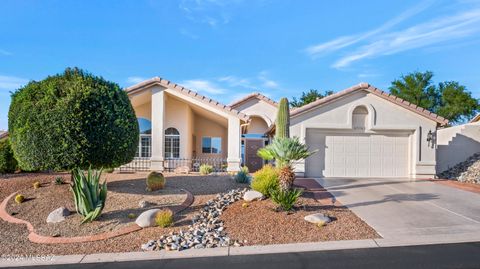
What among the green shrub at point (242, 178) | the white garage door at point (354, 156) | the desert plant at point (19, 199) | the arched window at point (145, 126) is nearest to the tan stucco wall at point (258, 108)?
the arched window at point (145, 126)

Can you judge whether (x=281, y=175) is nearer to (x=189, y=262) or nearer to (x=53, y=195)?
(x=189, y=262)

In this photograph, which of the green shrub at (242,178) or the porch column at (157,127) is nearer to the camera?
the green shrub at (242,178)

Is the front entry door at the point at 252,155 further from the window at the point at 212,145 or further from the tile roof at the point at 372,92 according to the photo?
the tile roof at the point at 372,92

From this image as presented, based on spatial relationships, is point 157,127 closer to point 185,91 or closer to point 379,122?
point 185,91

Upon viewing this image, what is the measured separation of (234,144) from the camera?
17.7 meters

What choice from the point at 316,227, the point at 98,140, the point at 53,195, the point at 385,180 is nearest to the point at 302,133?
the point at 385,180

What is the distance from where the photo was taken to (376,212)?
9.68 metres

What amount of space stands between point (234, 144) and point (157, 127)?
4313mm

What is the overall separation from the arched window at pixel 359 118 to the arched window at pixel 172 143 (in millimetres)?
10023

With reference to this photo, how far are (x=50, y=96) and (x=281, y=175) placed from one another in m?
7.24

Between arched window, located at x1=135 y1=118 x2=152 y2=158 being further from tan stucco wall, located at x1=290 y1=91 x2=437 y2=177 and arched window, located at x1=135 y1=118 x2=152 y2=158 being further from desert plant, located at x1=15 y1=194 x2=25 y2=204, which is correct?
desert plant, located at x1=15 y1=194 x2=25 y2=204

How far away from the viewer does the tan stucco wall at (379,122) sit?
16656 millimetres

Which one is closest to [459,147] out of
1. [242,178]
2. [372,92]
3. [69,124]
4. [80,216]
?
[372,92]

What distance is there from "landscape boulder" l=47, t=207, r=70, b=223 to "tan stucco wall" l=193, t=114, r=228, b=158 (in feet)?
44.7
